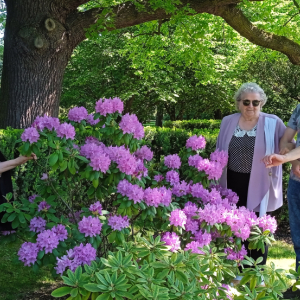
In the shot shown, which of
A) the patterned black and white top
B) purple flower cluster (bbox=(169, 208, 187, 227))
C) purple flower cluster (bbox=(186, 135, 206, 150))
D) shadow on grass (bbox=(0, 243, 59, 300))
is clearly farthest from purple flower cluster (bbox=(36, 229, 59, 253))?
the patterned black and white top

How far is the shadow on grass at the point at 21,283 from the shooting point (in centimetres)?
358

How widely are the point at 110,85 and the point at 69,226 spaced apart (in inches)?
526

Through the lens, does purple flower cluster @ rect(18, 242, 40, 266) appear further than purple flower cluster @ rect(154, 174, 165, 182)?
No

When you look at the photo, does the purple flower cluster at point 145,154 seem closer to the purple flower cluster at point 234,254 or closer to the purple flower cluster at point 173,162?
the purple flower cluster at point 173,162

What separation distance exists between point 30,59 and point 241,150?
3365mm

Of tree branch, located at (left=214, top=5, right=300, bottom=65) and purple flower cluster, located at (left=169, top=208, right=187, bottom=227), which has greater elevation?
tree branch, located at (left=214, top=5, right=300, bottom=65)

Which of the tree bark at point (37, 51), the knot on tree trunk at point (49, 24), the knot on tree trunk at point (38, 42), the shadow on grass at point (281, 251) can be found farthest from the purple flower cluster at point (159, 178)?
the knot on tree trunk at point (49, 24)

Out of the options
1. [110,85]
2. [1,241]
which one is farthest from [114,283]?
[110,85]

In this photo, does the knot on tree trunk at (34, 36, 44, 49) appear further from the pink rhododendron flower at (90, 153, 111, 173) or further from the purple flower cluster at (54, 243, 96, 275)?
the purple flower cluster at (54, 243, 96, 275)

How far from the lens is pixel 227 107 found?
16719 mm

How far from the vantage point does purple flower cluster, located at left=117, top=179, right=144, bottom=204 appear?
7.89 feet

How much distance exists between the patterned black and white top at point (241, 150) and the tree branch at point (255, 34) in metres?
3.39

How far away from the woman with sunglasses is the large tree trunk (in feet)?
9.57

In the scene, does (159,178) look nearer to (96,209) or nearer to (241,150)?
(96,209)
